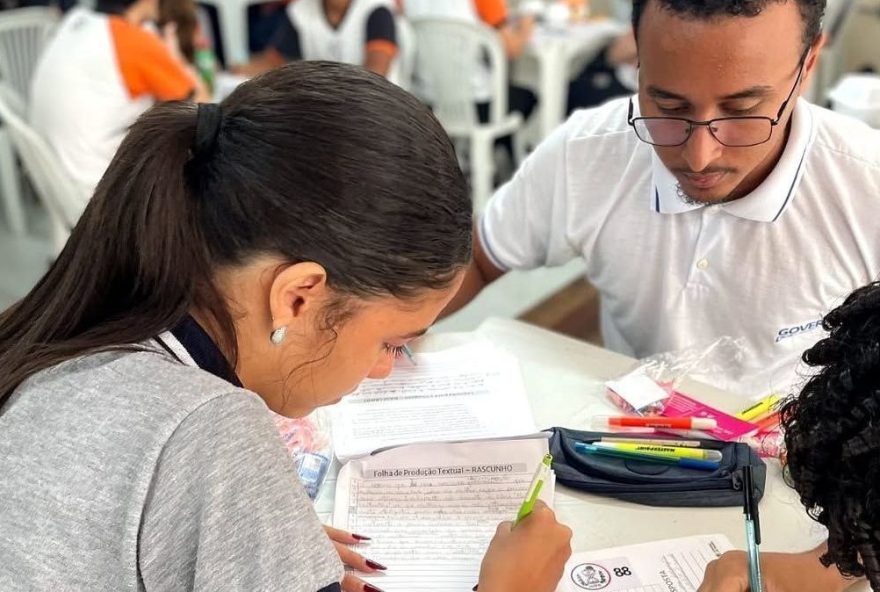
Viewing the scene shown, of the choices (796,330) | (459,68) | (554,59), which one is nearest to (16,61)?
(459,68)

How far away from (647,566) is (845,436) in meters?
0.30

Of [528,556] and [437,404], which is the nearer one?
[528,556]

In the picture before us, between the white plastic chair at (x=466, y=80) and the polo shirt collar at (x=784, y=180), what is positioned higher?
the polo shirt collar at (x=784, y=180)

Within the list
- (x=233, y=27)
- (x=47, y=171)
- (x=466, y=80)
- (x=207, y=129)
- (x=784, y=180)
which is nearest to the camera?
(x=207, y=129)

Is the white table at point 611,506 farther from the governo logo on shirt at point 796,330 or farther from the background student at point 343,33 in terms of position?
the background student at point 343,33

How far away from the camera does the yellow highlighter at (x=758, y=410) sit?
117cm

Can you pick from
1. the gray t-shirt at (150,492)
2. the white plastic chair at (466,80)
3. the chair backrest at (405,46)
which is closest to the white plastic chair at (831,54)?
the white plastic chair at (466,80)

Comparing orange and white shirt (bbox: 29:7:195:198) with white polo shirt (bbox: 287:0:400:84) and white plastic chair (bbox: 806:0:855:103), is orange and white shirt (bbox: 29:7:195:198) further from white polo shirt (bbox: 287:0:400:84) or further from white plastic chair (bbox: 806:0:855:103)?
white plastic chair (bbox: 806:0:855:103)

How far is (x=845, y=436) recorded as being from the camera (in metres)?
0.72

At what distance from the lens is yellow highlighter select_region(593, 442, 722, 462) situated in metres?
1.07

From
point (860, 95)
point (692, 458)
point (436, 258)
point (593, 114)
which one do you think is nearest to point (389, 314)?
point (436, 258)

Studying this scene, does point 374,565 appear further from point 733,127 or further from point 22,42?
point 22,42

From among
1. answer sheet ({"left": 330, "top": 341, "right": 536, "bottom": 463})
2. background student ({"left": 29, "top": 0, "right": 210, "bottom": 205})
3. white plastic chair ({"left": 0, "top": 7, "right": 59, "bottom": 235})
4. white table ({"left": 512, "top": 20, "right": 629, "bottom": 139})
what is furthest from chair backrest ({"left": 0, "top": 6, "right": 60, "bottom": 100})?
answer sheet ({"left": 330, "top": 341, "right": 536, "bottom": 463})

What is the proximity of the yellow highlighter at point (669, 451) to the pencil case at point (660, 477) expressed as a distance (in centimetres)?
1
